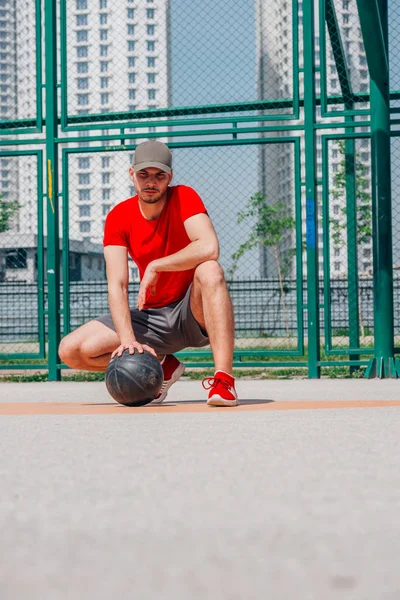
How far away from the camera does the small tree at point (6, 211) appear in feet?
33.4

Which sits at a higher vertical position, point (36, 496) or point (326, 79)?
point (326, 79)

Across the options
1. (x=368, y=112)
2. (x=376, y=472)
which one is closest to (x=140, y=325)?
(x=376, y=472)

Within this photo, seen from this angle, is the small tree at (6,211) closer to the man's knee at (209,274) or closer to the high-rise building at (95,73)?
the high-rise building at (95,73)

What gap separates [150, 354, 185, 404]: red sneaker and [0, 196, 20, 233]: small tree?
4663 mm

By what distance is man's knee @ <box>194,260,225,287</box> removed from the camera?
4.84 meters

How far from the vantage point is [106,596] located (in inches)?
57.1

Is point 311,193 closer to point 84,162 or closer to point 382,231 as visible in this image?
point 382,231

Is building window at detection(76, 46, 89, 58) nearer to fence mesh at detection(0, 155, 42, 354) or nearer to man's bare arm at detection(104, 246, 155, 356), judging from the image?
fence mesh at detection(0, 155, 42, 354)

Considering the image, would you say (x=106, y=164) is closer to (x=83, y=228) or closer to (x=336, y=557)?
(x=83, y=228)

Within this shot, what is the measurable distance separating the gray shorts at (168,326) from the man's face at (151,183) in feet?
1.75

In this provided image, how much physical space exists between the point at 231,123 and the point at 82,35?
2.01 meters

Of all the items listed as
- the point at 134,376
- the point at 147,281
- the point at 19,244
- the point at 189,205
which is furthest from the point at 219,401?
the point at 19,244

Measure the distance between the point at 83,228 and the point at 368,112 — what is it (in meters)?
2.91

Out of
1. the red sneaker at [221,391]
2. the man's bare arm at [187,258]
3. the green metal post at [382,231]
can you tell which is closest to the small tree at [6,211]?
the green metal post at [382,231]
